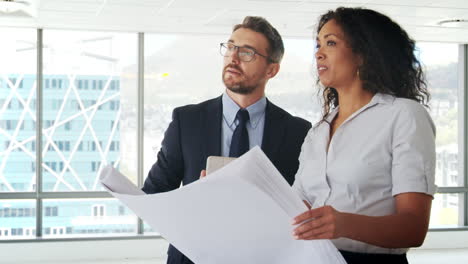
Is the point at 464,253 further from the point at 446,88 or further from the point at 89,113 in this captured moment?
the point at 89,113

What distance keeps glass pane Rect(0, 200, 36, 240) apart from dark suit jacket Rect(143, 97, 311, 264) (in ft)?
22.9

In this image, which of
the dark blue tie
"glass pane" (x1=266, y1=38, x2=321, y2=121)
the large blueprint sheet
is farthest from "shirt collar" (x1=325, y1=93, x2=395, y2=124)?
"glass pane" (x1=266, y1=38, x2=321, y2=121)

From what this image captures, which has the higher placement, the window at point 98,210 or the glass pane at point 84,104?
the glass pane at point 84,104

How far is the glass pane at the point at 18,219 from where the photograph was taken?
28.3 ft

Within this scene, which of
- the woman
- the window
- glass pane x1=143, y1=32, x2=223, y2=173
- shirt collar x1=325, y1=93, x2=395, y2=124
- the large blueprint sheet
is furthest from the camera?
glass pane x1=143, y1=32, x2=223, y2=173

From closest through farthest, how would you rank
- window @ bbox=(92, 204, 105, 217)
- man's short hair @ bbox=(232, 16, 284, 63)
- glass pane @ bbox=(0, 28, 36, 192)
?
man's short hair @ bbox=(232, 16, 284, 63) < glass pane @ bbox=(0, 28, 36, 192) < window @ bbox=(92, 204, 105, 217)

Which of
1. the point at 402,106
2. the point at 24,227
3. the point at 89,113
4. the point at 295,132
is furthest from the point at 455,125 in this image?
the point at 402,106

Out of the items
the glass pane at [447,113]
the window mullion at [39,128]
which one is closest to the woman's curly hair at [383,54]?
the window mullion at [39,128]

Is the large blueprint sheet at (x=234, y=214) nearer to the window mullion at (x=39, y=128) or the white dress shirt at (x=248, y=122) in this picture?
the white dress shirt at (x=248, y=122)

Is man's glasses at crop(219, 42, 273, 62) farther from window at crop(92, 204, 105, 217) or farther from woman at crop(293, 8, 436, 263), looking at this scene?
window at crop(92, 204, 105, 217)

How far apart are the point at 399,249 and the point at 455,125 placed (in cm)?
915

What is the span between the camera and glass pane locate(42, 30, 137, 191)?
28.5ft

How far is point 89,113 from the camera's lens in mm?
8797

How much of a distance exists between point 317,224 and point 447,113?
945 cm
